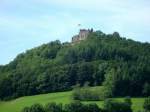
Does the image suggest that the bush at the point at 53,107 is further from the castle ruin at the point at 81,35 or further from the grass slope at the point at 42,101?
the castle ruin at the point at 81,35

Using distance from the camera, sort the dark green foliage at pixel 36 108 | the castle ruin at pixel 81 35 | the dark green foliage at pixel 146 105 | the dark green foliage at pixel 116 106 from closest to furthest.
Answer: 1. the dark green foliage at pixel 36 108
2. the dark green foliage at pixel 146 105
3. the dark green foliage at pixel 116 106
4. the castle ruin at pixel 81 35

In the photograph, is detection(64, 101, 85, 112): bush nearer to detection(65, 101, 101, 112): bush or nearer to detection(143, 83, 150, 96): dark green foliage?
detection(65, 101, 101, 112): bush

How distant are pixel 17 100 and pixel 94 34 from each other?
2803 inches

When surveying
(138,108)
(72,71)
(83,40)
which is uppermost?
(83,40)

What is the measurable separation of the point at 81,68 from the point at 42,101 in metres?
25.9

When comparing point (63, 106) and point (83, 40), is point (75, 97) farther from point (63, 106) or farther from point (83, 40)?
point (83, 40)

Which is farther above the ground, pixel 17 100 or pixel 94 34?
pixel 94 34

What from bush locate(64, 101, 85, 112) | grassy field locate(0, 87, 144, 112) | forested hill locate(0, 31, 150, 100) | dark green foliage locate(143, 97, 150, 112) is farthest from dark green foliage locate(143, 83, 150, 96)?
bush locate(64, 101, 85, 112)

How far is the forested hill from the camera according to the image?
442 ft

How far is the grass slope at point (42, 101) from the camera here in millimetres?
115431

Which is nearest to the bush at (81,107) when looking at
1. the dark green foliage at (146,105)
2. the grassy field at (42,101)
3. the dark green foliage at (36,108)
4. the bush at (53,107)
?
the bush at (53,107)

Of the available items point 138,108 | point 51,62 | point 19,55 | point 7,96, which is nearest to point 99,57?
point 51,62

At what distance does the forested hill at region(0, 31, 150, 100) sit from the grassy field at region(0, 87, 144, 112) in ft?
19.4

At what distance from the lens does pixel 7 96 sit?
442 feet
